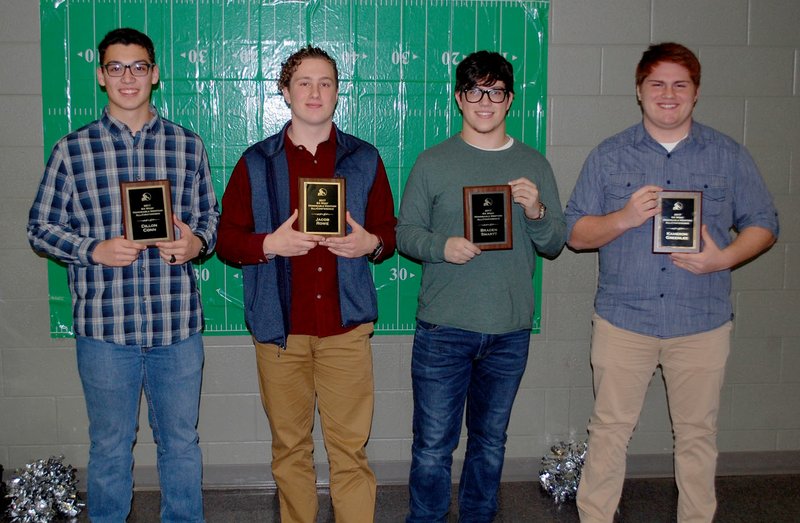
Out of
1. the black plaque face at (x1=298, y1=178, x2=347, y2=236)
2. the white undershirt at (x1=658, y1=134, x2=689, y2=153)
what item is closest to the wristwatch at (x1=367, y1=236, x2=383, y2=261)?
the black plaque face at (x1=298, y1=178, x2=347, y2=236)

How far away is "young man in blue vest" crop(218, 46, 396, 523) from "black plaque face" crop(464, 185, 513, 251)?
1.07ft

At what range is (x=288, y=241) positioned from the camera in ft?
8.79

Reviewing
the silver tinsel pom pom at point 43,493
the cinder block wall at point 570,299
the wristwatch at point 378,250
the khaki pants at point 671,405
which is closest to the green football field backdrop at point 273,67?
the cinder block wall at point 570,299

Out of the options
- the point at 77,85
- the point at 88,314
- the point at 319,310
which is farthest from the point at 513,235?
the point at 77,85

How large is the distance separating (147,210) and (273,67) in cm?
110

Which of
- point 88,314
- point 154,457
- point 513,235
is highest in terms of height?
point 513,235

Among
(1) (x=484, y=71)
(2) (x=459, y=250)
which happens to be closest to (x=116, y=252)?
(2) (x=459, y=250)

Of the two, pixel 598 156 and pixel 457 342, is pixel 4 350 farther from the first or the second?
pixel 598 156

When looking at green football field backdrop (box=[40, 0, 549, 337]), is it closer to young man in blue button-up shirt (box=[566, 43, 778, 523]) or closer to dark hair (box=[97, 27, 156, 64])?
dark hair (box=[97, 27, 156, 64])

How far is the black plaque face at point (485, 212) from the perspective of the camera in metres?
2.74

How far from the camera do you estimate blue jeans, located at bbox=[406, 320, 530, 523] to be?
9.45ft

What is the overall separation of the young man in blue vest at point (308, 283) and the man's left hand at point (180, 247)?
106mm

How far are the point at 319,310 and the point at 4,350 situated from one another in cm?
169

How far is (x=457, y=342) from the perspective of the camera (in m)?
2.86
